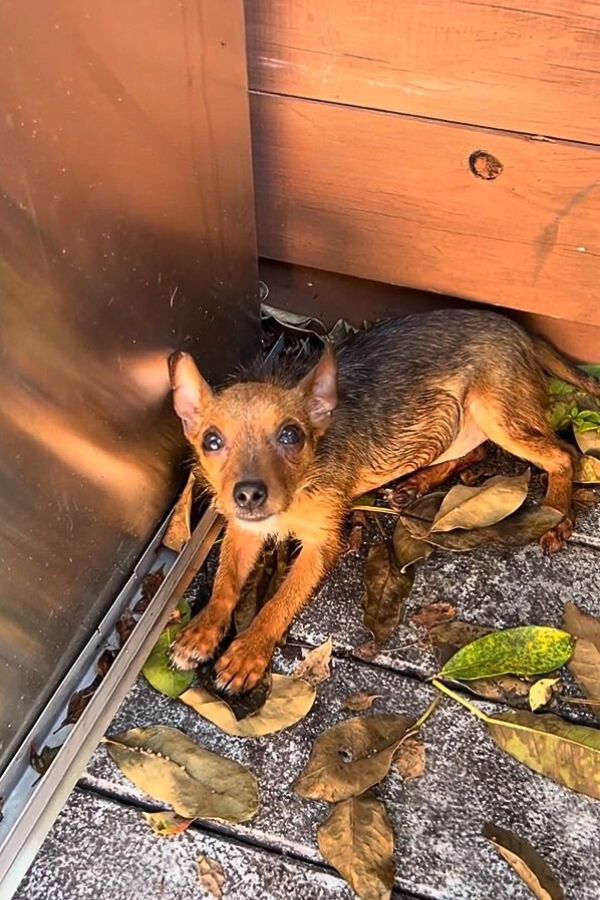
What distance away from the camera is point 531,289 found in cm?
297

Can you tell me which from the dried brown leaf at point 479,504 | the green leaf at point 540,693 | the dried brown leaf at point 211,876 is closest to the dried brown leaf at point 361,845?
the dried brown leaf at point 211,876

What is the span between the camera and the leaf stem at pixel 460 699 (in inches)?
98.4

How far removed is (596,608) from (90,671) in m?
1.41

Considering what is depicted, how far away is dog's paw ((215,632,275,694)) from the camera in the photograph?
2547 mm

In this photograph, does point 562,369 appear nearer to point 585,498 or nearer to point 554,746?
point 585,498

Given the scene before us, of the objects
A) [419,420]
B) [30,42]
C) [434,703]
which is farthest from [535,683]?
[30,42]

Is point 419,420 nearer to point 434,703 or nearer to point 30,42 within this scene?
point 434,703

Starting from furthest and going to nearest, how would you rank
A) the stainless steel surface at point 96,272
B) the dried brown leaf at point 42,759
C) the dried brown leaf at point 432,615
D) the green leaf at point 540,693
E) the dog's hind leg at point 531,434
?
the dog's hind leg at point 531,434
the dried brown leaf at point 432,615
the green leaf at point 540,693
the dried brown leaf at point 42,759
the stainless steel surface at point 96,272

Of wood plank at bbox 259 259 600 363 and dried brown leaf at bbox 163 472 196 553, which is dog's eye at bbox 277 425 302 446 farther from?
wood plank at bbox 259 259 600 363

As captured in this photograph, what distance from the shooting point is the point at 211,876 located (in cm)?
224

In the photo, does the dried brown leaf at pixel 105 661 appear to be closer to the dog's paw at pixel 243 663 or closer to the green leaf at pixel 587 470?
the dog's paw at pixel 243 663

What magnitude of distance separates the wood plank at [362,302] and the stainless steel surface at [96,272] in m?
0.44

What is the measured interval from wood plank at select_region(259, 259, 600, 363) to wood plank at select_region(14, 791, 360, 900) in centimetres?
181

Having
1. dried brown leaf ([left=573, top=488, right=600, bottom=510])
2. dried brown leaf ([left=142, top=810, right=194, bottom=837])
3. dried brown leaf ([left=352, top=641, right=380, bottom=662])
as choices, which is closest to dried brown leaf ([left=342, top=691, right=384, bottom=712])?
dried brown leaf ([left=352, top=641, right=380, bottom=662])
